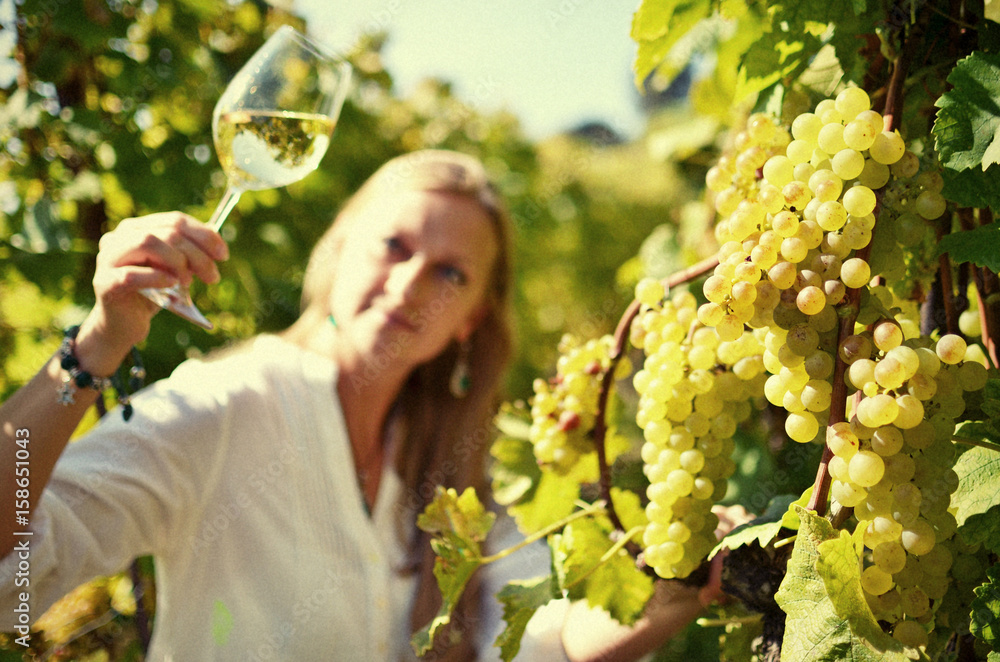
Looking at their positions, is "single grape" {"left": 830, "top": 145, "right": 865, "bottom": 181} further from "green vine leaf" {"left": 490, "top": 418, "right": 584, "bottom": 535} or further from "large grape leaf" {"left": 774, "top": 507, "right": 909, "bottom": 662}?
"green vine leaf" {"left": 490, "top": 418, "right": 584, "bottom": 535}

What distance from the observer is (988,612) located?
1.61ft

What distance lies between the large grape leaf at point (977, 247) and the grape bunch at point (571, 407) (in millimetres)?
328

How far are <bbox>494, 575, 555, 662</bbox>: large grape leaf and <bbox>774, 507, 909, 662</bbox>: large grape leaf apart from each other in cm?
28

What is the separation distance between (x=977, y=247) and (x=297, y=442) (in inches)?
47.9

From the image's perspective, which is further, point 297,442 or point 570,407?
point 297,442

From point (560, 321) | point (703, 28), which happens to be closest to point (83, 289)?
point (703, 28)

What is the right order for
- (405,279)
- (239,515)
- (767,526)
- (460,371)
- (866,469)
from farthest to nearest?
(460,371) → (405,279) → (239,515) → (767,526) → (866,469)

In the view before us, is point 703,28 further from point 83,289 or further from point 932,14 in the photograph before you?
point 83,289

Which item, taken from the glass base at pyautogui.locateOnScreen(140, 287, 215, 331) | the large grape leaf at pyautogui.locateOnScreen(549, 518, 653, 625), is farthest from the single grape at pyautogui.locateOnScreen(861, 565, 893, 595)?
the glass base at pyautogui.locateOnScreen(140, 287, 215, 331)

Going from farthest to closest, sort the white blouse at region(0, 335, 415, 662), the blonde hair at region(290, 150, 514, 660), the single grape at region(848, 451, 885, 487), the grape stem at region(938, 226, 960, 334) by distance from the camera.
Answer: the blonde hair at region(290, 150, 514, 660) < the white blouse at region(0, 335, 415, 662) < the grape stem at region(938, 226, 960, 334) < the single grape at region(848, 451, 885, 487)

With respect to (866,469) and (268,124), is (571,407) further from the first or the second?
(268,124)

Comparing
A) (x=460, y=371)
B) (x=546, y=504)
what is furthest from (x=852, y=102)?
(x=460, y=371)

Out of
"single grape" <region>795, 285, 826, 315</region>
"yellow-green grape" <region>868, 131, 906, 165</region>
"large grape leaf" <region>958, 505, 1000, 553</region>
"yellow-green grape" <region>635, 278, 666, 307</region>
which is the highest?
"yellow-green grape" <region>868, 131, 906, 165</region>

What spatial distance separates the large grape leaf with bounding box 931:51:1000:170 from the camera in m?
0.52
